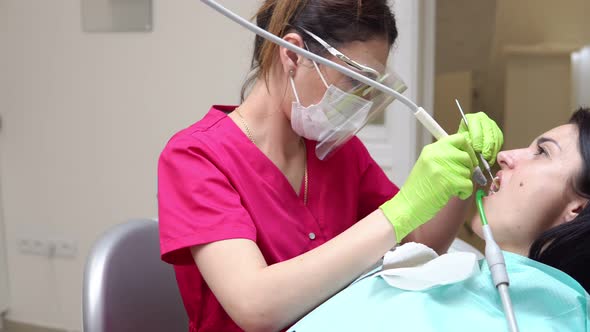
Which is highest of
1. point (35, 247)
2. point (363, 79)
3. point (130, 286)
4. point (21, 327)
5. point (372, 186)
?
point (363, 79)

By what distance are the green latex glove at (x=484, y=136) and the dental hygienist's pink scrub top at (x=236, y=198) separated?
348 mm

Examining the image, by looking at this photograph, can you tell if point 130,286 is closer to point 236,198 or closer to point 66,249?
point 236,198

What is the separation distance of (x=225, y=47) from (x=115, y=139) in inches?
25.0

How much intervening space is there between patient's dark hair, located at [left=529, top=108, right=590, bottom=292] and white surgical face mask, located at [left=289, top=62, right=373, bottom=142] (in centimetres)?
41

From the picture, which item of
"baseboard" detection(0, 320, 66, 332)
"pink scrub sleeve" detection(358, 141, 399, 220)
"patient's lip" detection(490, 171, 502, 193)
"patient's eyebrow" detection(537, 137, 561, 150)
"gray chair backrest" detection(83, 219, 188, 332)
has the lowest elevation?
"baseboard" detection(0, 320, 66, 332)

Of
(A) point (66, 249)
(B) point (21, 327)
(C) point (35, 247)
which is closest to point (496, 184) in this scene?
(A) point (66, 249)

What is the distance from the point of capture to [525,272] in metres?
1.08

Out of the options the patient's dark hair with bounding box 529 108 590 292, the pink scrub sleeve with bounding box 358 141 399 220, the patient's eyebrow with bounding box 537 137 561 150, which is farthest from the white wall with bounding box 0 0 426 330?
the patient's dark hair with bounding box 529 108 590 292

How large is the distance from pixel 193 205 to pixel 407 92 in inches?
45.7

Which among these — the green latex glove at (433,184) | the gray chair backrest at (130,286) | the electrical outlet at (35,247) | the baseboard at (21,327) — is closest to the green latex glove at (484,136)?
the green latex glove at (433,184)

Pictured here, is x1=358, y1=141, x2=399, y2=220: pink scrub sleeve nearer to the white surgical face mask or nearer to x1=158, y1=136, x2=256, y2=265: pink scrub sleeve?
the white surgical face mask

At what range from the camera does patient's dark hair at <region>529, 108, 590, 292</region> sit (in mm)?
1082

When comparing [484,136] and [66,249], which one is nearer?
[484,136]

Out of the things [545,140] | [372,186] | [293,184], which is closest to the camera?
[545,140]
